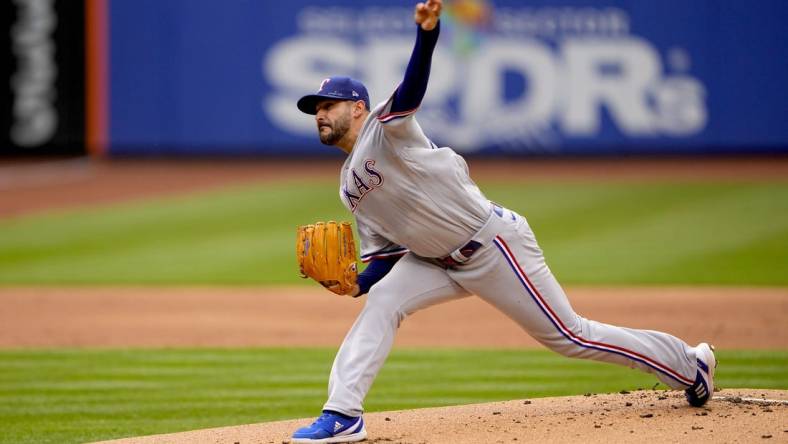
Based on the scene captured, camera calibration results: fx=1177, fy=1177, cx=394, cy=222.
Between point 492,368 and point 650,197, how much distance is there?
9177 millimetres

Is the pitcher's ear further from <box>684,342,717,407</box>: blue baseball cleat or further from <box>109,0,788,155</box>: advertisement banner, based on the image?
<box>109,0,788,155</box>: advertisement banner

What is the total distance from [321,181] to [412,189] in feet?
45.0

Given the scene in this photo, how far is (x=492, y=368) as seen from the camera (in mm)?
7406

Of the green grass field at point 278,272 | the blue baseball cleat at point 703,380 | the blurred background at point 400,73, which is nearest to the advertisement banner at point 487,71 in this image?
the blurred background at point 400,73

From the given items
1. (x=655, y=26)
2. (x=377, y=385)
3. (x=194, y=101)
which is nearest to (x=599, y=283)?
(x=377, y=385)

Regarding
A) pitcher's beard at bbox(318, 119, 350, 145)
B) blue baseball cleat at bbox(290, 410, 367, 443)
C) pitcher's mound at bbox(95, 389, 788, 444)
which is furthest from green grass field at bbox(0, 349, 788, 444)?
pitcher's beard at bbox(318, 119, 350, 145)

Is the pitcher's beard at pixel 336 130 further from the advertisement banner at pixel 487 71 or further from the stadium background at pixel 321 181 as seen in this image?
the advertisement banner at pixel 487 71

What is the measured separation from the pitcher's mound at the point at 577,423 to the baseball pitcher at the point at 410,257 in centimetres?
25

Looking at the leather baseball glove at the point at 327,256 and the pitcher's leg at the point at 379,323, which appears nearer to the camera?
the pitcher's leg at the point at 379,323

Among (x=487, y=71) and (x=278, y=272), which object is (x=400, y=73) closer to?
(x=487, y=71)

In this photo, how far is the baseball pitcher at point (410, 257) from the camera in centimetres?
484

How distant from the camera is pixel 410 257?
520 centimetres

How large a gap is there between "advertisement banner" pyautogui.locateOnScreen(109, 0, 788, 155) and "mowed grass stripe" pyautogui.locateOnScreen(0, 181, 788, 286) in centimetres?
243

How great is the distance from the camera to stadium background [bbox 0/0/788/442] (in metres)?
7.76
